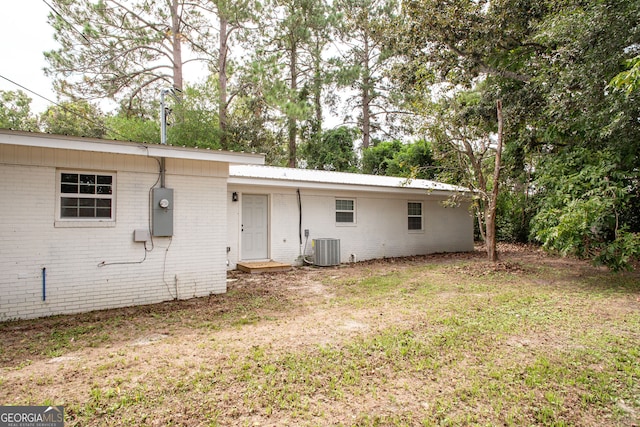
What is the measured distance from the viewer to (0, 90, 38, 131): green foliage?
25.2 meters

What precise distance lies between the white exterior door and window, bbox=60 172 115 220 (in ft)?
13.3

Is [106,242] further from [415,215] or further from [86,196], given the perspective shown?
[415,215]

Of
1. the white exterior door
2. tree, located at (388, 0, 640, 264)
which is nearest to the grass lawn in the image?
tree, located at (388, 0, 640, 264)

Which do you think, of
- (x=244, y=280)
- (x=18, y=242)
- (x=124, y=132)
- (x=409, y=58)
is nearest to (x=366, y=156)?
(x=409, y=58)

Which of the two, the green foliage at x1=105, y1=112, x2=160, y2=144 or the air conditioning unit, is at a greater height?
the green foliage at x1=105, y1=112, x2=160, y2=144

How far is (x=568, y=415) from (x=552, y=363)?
93 cm

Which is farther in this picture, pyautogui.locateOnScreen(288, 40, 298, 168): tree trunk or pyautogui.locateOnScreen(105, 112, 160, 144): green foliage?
pyautogui.locateOnScreen(288, 40, 298, 168): tree trunk

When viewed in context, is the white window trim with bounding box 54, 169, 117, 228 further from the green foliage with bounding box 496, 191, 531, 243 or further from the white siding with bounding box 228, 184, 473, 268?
the green foliage with bounding box 496, 191, 531, 243

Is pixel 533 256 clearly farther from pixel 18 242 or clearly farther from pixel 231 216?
pixel 18 242

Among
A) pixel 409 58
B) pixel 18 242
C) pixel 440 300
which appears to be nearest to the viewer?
pixel 18 242

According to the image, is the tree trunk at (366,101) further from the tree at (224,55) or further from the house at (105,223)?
the house at (105,223)

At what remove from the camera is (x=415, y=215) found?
12805 millimetres

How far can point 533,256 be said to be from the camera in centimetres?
1220

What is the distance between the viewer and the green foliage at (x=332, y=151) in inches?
843
